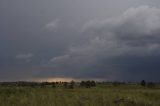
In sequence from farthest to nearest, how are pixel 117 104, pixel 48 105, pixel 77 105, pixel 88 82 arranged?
pixel 88 82, pixel 117 104, pixel 77 105, pixel 48 105

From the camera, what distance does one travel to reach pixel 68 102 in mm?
26750

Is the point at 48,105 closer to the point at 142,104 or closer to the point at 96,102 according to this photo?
the point at 96,102

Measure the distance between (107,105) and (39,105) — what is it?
5.09 m

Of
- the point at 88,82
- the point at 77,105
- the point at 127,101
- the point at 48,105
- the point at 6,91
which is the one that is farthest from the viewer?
the point at 88,82

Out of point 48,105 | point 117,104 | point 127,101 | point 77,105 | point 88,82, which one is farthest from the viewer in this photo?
point 88,82

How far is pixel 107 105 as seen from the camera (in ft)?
85.5

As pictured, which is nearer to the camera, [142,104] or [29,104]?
[29,104]

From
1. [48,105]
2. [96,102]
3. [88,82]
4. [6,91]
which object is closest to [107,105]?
[96,102]

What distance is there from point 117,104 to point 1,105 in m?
9.05

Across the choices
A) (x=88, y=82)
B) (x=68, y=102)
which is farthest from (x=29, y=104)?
(x=88, y=82)

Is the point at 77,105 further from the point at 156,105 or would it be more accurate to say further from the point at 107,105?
the point at 156,105

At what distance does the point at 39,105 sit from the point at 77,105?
308 centimetres

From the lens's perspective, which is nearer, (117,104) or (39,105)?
(39,105)

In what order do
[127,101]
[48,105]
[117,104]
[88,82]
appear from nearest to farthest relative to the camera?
[48,105], [117,104], [127,101], [88,82]
